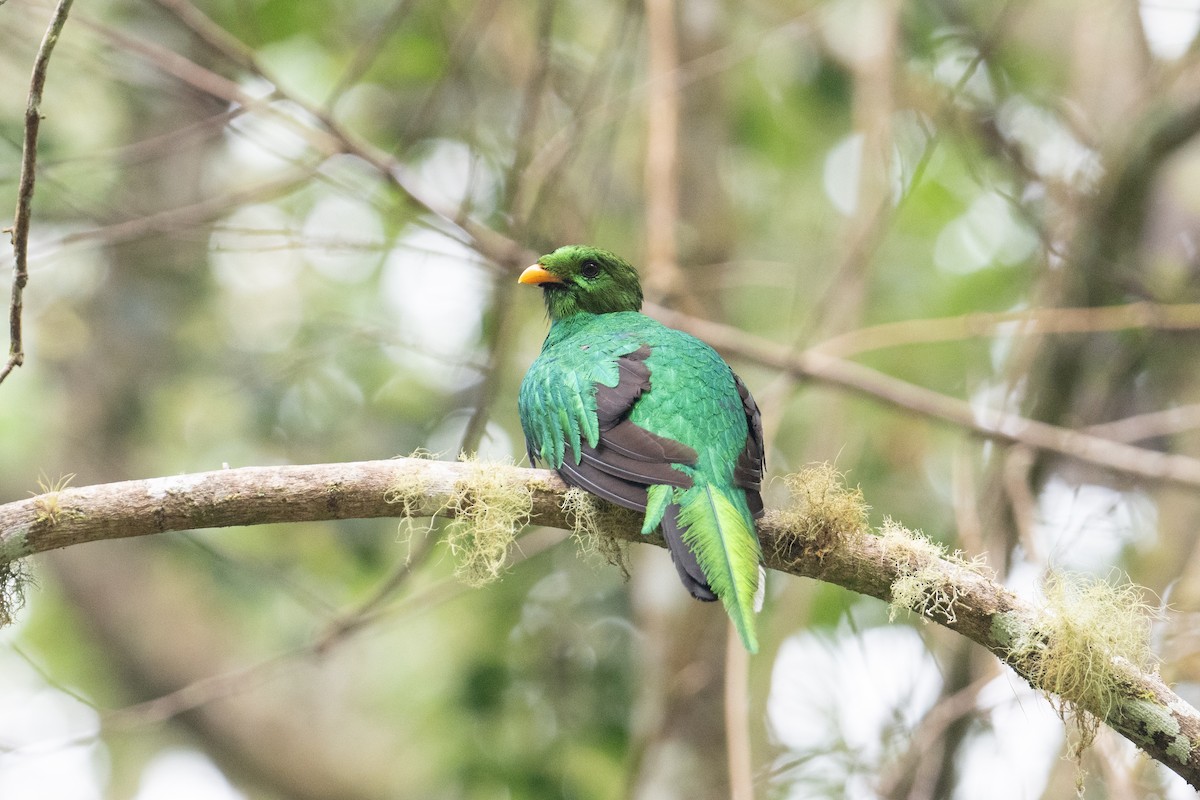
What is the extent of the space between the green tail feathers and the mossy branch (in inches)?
4.4

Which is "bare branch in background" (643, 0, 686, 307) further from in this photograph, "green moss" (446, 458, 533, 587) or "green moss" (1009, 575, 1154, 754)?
"green moss" (1009, 575, 1154, 754)

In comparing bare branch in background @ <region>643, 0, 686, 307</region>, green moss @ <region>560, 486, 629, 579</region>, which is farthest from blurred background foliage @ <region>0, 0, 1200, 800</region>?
green moss @ <region>560, 486, 629, 579</region>

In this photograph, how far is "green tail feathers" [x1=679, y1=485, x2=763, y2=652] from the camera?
2.54 meters

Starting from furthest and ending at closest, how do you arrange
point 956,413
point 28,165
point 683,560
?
point 956,413 → point 683,560 → point 28,165

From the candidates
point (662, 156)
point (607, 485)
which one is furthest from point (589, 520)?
point (662, 156)

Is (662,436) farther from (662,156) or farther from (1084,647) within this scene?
(662,156)

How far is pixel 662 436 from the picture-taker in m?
3.05

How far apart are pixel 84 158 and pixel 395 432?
209 centimetres

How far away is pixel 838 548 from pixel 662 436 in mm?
610

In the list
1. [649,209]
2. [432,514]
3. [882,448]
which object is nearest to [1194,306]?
[882,448]

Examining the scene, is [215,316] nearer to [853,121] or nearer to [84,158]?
[84,158]

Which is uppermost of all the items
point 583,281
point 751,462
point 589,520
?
point 583,281

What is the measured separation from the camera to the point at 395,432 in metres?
5.86

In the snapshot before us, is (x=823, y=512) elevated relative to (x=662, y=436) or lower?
lower
